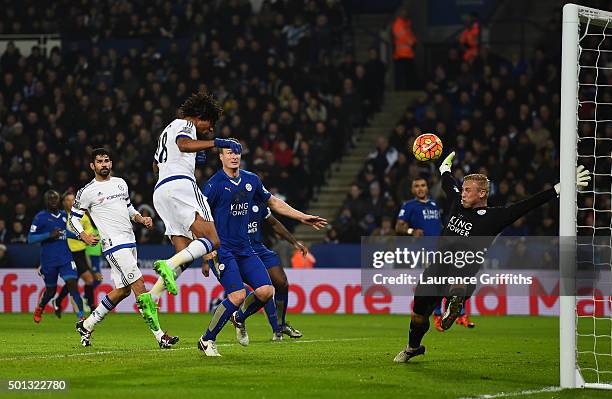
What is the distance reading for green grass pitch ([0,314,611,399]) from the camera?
9.05 metres

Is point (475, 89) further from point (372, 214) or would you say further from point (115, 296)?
point (115, 296)

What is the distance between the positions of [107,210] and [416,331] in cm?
425

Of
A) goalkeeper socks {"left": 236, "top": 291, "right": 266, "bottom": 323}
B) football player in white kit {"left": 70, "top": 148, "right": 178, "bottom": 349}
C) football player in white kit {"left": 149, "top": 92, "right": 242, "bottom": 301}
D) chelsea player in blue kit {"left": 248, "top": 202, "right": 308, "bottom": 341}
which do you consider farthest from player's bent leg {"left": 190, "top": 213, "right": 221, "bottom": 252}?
chelsea player in blue kit {"left": 248, "top": 202, "right": 308, "bottom": 341}

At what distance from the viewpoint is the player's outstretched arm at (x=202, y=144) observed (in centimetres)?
1073

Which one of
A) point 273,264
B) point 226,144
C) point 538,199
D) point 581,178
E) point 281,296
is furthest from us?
point 281,296

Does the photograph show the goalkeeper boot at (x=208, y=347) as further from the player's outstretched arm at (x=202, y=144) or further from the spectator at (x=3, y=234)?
the spectator at (x=3, y=234)

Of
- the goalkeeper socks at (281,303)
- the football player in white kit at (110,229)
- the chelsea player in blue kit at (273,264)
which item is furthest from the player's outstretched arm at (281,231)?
the football player in white kit at (110,229)

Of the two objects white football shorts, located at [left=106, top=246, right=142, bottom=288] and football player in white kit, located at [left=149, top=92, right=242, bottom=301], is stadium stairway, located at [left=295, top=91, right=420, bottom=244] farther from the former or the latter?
football player in white kit, located at [left=149, top=92, right=242, bottom=301]

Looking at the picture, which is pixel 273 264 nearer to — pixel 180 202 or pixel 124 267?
pixel 124 267

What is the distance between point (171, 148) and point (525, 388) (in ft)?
14.1

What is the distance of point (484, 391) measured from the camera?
9172mm

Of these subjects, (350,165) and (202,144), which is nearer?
(202,144)

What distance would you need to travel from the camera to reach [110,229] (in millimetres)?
13227

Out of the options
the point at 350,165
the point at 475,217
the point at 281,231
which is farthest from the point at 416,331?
the point at 350,165
